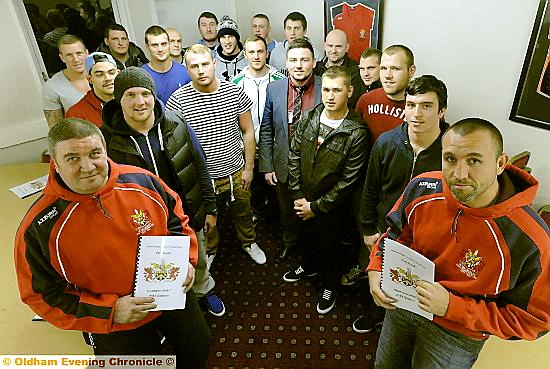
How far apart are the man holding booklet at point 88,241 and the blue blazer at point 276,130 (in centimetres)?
117

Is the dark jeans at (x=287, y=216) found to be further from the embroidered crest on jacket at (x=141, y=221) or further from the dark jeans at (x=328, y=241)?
the embroidered crest on jacket at (x=141, y=221)

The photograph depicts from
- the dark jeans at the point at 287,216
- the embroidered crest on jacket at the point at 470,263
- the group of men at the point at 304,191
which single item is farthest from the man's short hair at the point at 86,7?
the embroidered crest on jacket at the point at 470,263

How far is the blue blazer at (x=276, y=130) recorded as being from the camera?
248 centimetres

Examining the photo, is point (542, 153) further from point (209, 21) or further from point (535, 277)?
point (209, 21)

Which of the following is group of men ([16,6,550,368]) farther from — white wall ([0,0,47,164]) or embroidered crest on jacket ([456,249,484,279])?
white wall ([0,0,47,164])

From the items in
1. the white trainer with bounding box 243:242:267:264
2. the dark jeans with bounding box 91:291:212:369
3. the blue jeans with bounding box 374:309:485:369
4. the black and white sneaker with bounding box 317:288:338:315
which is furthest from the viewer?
the white trainer with bounding box 243:242:267:264

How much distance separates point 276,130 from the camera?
2.56 m

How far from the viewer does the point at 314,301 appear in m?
2.48

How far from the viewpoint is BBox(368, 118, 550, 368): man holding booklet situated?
1151 millimetres

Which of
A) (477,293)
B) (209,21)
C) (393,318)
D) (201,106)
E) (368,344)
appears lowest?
(368,344)

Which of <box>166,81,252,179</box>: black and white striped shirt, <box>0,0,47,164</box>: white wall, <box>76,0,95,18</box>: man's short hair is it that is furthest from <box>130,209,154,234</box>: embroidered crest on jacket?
<box>76,0,95,18</box>: man's short hair

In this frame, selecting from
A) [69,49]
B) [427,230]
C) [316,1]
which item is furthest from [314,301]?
[316,1]

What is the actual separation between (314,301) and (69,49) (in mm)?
2419

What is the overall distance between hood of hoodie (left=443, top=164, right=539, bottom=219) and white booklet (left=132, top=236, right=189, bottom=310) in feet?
3.42
